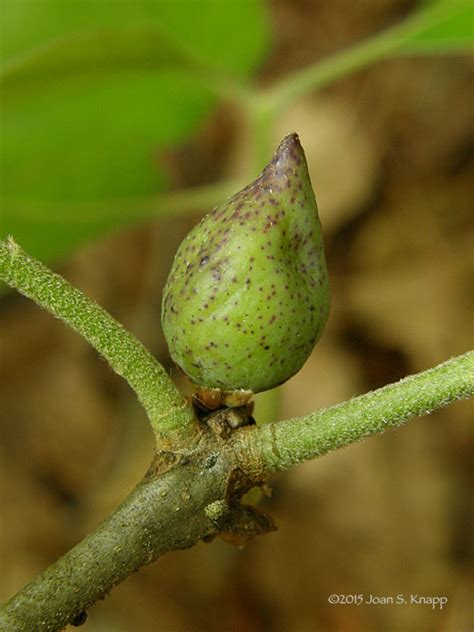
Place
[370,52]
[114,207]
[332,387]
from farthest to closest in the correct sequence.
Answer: [332,387]
[114,207]
[370,52]

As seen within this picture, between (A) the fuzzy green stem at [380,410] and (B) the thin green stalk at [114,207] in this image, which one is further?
(B) the thin green stalk at [114,207]

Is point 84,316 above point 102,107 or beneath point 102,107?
beneath

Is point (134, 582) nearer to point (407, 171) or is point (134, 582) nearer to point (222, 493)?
point (407, 171)

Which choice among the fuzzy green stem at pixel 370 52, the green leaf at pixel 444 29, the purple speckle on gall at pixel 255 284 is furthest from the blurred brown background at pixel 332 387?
the purple speckle on gall at pixel 255 284

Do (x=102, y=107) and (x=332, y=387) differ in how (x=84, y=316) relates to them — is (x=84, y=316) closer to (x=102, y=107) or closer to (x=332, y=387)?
(x=102, y=107)

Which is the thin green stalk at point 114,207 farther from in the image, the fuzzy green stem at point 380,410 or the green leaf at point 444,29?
the fuzzy green stem at point 380,410

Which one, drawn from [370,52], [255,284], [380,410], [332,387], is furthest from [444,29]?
[332,387]

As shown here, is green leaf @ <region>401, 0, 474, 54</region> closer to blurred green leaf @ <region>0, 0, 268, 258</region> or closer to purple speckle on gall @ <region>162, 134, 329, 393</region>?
blurred green leaf @ <region>0, 0, 268, 258</region>
